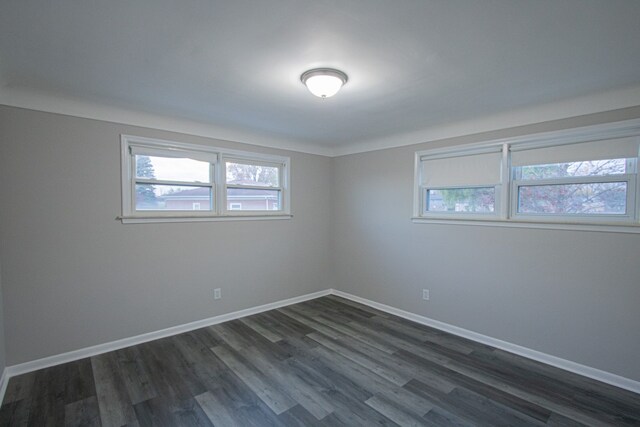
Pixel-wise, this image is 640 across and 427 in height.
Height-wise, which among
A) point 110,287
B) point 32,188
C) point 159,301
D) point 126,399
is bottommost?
point 126,399

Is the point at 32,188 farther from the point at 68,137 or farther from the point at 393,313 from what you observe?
the point at 393,313

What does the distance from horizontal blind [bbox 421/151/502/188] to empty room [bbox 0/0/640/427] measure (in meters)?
0.02

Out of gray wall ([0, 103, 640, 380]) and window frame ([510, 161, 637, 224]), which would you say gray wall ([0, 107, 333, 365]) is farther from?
window frame ([510, 161, 637, 224])

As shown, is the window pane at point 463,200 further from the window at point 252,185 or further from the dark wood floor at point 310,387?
the window at point 252,185

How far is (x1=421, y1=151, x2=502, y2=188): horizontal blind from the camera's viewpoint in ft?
10.7

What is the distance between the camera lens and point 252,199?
4152 mm

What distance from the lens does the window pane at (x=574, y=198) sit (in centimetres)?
259

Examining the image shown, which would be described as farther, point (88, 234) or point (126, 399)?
point (88, 234)

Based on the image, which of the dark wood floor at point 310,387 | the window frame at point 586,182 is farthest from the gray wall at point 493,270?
the dark wood floor at point 310,387

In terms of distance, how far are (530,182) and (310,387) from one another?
2.87m

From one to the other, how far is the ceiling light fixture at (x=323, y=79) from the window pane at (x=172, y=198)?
81.4 inches

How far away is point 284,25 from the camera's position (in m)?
1.64

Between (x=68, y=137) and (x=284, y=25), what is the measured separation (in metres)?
2.44

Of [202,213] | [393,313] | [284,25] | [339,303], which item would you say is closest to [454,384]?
[393,313]
